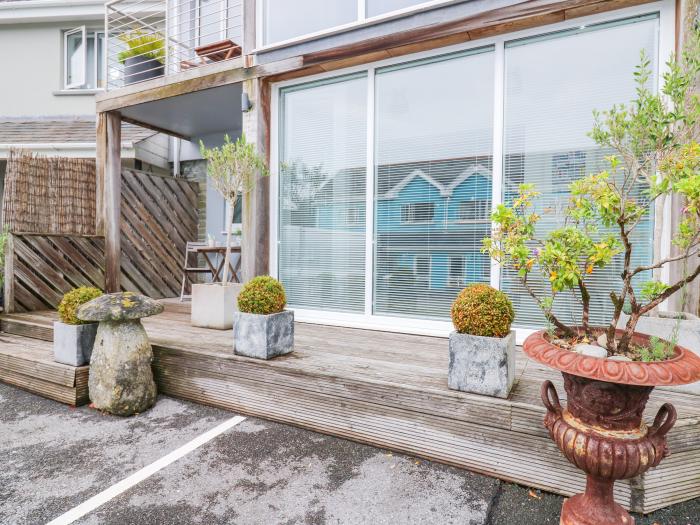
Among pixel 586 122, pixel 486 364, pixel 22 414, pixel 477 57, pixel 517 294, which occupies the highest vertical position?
pixel 477 57

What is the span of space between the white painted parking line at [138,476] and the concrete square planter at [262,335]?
1.57ft

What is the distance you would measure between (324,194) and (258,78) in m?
1.42

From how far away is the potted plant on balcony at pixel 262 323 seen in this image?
2.96 meters

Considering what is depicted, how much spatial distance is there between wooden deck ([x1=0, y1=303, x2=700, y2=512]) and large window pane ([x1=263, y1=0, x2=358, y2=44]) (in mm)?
3010

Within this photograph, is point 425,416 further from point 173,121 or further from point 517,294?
point 173,121

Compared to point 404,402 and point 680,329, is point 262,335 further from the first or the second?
point 680,329

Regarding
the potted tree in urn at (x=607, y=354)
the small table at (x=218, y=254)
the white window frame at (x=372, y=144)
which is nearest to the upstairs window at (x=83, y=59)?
the small table at (x=218, y=254)

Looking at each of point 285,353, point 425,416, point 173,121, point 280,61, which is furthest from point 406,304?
point 173,121

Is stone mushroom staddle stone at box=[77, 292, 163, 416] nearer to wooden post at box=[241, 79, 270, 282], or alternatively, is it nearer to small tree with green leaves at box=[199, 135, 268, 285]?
small tree with green leaves at box=[199, 135, 268, 285]

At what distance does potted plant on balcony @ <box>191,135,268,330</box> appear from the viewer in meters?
4.03

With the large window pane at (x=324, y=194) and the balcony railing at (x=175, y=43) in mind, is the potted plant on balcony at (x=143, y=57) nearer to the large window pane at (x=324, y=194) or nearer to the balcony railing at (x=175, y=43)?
the balcony railing at (x=175, y=43)

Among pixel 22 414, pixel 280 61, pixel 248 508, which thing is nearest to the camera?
pixel 248 508

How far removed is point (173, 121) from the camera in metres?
6.08

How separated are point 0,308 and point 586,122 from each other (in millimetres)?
6131
